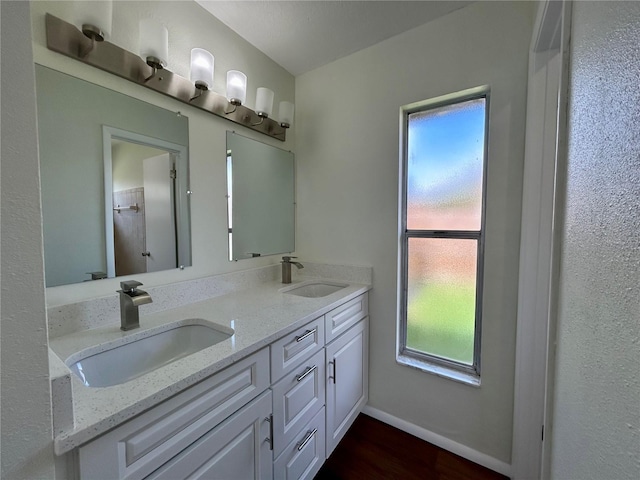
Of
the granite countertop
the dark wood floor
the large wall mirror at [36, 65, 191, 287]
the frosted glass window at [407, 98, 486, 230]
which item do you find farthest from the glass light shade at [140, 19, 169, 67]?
the dark wood floor

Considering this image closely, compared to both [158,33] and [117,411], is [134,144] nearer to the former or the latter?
[158,33]

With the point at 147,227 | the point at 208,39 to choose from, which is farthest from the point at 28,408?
the point at 208,39

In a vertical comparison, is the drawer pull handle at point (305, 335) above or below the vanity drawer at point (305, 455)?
above

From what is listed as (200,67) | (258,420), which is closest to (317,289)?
(258,420)

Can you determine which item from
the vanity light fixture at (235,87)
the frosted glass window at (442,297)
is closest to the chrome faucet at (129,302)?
the vanity light fixture at (235,87)

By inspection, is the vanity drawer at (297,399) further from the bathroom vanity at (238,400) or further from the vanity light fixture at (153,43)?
the vanity light fixture at (153,43)

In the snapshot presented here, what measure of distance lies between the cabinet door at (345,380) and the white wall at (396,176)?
11 cm

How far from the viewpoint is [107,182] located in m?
1.05

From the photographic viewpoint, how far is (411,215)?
1664 mm

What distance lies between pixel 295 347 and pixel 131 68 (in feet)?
4.58

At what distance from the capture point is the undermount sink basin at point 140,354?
0.84 meters

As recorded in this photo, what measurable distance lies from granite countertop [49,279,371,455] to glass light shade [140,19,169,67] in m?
1.10

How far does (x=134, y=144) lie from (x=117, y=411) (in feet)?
3.52

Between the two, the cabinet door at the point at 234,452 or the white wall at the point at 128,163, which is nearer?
the cabinet door at the point at 234,452
